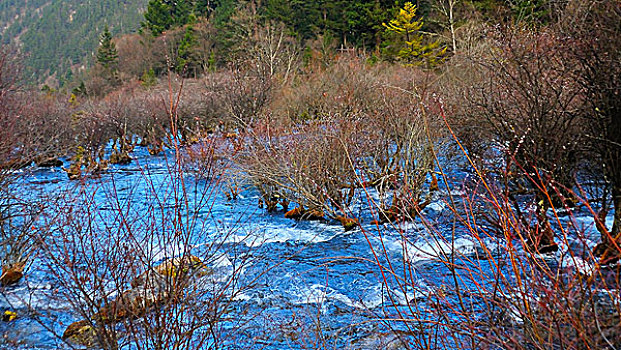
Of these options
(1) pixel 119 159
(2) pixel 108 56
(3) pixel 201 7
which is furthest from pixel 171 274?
(3) pixel 201 7

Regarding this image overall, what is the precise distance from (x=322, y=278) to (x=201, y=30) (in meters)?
31.0

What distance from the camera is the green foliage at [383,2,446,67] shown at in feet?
86.7

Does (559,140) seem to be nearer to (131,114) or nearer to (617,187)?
(617,187)

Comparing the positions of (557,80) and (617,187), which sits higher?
(557,80)

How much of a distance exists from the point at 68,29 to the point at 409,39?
269ft

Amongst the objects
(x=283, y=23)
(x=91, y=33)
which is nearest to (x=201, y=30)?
(x=283, y=23)

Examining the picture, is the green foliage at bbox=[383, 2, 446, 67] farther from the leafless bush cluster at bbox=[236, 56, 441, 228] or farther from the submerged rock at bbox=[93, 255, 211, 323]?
the submerged rock at bbox=[93, 255, 211, 323]

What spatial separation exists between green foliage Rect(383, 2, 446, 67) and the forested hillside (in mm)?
53633

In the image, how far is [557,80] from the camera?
7.14 m

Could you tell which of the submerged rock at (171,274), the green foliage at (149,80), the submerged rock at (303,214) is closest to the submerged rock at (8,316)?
the submerged rock at (171,274)

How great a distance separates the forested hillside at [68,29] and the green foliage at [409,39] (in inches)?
2112

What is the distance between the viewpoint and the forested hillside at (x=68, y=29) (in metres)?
77.0

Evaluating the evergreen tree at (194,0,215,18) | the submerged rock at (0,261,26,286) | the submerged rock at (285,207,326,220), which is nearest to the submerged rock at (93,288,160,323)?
the submerged rock at (0,261,26,286)

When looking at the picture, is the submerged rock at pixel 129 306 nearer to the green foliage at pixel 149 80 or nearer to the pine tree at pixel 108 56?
the green foliage at pixel 149 80
